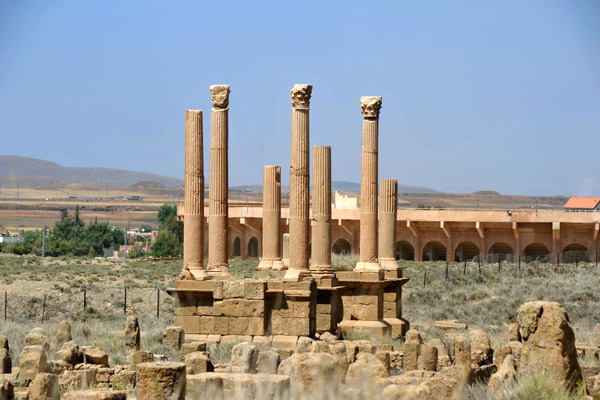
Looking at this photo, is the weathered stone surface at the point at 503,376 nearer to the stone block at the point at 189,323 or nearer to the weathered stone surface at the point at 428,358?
the weathered stone surface at the point at 428,358

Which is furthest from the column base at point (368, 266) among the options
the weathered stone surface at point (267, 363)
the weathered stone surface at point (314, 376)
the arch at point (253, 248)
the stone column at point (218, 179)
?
the arch at point (253, 248)

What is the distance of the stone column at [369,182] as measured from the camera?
2233 centimetres

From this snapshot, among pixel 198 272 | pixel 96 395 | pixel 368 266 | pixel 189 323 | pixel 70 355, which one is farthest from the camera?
pixel 368 266

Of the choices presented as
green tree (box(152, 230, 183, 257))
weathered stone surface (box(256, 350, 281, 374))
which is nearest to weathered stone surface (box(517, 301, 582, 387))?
weathered stone surface (box(256, 350, 281, 374))

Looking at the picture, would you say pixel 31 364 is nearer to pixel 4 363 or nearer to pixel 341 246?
pixel 4 363

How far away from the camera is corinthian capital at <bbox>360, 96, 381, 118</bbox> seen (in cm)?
2241

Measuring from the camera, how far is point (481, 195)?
149625 mm

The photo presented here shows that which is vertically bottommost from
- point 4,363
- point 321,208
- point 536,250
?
point 4,363

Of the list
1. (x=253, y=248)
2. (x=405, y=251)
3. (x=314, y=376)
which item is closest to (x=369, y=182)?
(x=314, y=376)

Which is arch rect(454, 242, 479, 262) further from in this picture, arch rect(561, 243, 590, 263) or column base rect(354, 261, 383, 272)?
column base rect(354, 261, 383, 272)

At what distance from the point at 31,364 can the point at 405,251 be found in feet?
126

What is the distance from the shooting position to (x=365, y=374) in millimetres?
11688

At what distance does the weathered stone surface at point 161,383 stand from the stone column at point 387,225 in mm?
13110

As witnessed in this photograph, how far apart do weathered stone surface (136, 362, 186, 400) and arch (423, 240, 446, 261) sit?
3898 centimetres
